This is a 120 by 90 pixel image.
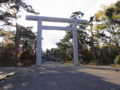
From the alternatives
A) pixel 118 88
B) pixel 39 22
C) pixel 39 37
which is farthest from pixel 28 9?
pixel 118 88

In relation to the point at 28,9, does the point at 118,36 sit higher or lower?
lower

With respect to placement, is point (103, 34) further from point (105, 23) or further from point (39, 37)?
point (39, 37)

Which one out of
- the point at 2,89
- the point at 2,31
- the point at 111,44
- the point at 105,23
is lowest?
the point at 2,89

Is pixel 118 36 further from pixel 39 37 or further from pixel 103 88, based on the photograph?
pixel 103 88

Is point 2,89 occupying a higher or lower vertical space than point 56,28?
lower

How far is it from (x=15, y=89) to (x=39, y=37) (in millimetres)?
16948

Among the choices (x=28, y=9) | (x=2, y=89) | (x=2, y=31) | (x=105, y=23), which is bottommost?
(x=2, y=89)

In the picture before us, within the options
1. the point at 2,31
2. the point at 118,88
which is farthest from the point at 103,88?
the point at 2,31

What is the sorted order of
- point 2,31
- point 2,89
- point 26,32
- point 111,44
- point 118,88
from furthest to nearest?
1. point 26,32
2. point 111,44
3. point 2,31
4. point 2,89
5. point 118,88

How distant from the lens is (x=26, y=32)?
30547 mm

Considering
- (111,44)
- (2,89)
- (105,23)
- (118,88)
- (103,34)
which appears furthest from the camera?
(103,34)

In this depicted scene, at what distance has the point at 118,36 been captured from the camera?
22.7 meters

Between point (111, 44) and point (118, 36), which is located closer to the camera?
point (118, 36)

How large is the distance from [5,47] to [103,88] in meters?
29.7
